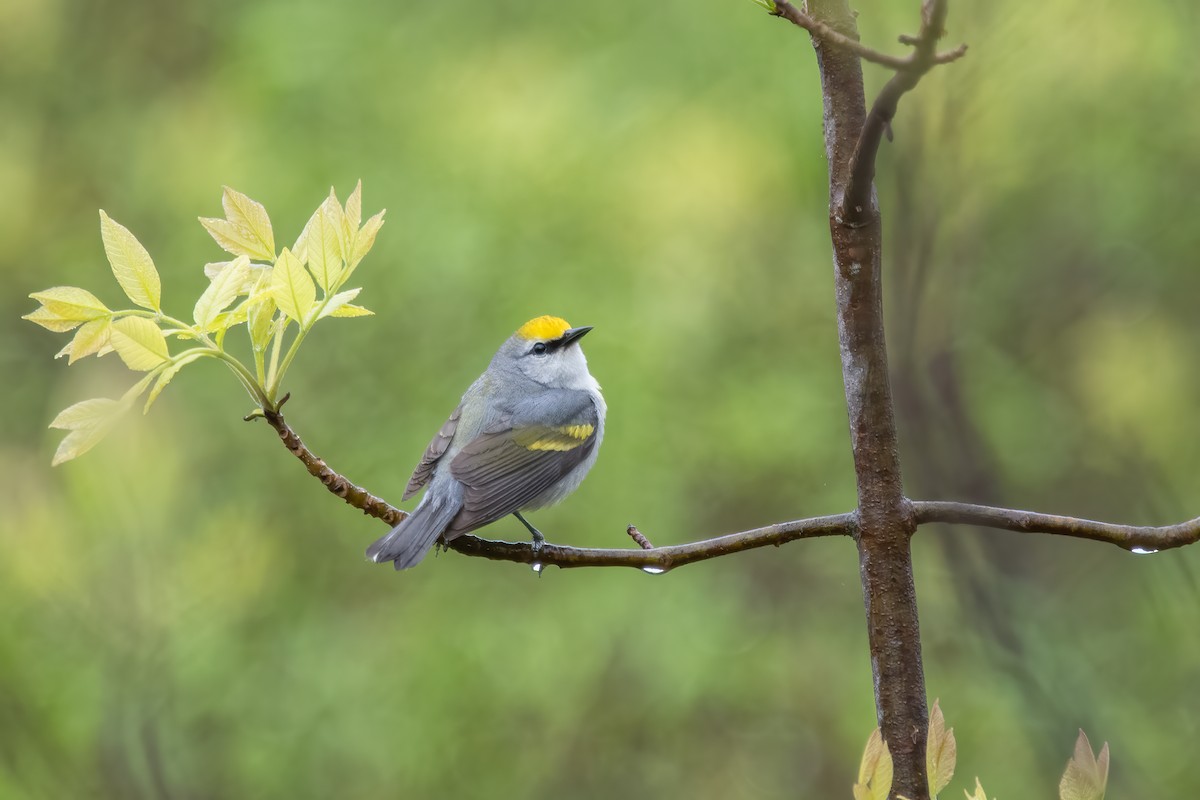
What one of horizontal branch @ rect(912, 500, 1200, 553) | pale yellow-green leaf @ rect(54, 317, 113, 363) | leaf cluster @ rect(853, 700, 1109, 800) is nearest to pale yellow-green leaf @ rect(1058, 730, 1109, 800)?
leaf cluster @ rect(853, 700, 1109, 800)

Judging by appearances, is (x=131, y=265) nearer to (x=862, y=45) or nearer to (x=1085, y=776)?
(x=862, y=45)

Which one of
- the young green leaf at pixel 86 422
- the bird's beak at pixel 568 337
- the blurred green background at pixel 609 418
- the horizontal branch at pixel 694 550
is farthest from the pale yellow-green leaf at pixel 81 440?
the blurred green background at pixel 609 418

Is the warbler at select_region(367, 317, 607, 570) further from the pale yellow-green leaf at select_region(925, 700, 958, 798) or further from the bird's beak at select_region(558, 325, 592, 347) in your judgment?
the pale yellow-green leaf at select_region(925, 700, 958, 798)

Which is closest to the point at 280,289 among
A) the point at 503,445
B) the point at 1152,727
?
the point at 503,445

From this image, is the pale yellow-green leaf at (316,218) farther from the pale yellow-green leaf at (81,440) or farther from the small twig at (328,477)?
the pale yellow-green leaf at (81,440)

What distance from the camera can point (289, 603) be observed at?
5418mm

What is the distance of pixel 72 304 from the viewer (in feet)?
5.07

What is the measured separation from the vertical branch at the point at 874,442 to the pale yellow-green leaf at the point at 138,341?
920 millimetres

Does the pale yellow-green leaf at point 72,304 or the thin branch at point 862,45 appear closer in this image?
the thin branch at point 862,45

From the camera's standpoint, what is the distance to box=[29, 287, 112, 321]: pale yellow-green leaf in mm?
Result: 1529

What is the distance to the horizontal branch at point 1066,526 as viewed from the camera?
1.49 m

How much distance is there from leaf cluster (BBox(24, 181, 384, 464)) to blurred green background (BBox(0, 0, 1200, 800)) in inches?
125

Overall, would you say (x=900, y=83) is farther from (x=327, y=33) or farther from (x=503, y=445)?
(x=327, y=33)

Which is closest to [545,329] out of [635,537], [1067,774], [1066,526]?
[635,537]
